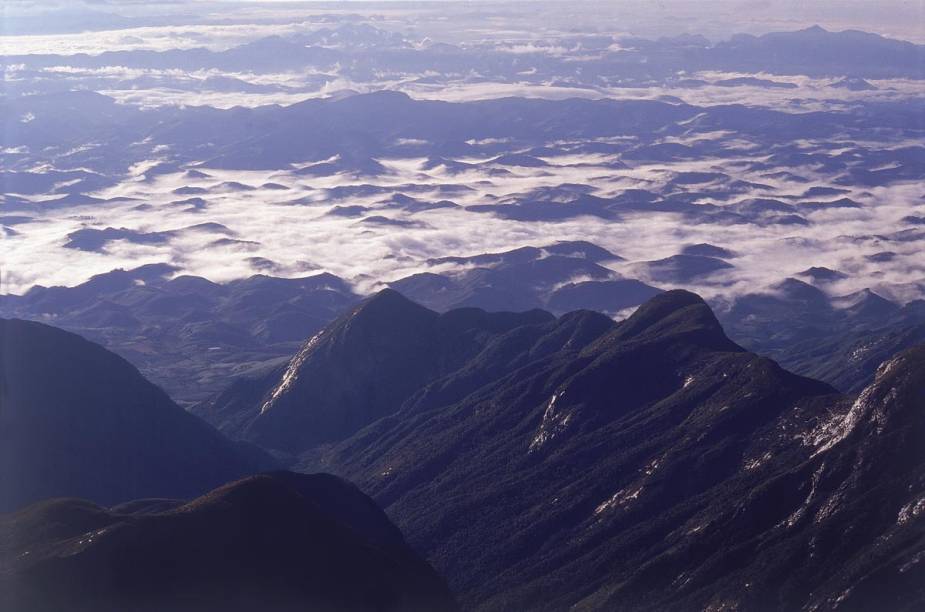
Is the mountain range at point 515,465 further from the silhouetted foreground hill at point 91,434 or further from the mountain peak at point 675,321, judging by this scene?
the mountain peak at point 675,321

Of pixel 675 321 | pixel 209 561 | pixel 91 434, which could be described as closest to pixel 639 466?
pixel 675 321

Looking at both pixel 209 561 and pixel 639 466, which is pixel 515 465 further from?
pixel 209 561

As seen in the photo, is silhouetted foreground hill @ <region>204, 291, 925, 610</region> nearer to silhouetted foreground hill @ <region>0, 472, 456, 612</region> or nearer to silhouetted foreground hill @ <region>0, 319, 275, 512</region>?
silhouetted foreground hill @ <region>0, 319, 275, 512</region>

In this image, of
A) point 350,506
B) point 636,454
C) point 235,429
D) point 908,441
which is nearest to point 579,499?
point 636,454

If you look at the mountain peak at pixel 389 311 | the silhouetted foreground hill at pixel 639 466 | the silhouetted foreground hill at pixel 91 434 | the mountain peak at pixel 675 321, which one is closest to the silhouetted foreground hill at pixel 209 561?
the silhouetted foreground hill at pixel 639 466

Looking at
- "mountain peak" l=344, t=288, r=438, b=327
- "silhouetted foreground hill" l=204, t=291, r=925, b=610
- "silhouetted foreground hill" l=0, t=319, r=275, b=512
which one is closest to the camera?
"silhouetted foreground hill" l=204, t=291, r=925, b=610

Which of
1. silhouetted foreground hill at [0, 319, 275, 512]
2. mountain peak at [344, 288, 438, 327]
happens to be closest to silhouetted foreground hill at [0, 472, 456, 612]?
silhouetted foreground hill at [0, 319, 275, 512]
